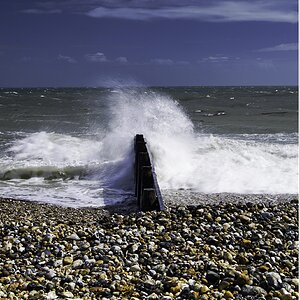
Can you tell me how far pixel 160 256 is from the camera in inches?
184

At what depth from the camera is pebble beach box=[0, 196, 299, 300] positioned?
4.00 m

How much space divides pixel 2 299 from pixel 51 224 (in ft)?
6.92

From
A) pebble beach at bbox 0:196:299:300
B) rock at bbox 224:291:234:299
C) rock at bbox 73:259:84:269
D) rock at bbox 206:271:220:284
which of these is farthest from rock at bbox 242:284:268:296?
rock at bbox 73:259:84:269

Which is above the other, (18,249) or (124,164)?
(124,164)

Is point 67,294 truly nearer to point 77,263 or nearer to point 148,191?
point 77,263

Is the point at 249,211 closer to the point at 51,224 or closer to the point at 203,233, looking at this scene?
the point at 203,233

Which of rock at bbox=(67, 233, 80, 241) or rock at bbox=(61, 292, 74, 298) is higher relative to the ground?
rock at bbox=(67, 233, 80, 241)

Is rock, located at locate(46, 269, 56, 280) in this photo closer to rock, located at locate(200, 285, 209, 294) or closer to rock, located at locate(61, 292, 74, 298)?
rock, located at locate(61, 292, 74, 298)

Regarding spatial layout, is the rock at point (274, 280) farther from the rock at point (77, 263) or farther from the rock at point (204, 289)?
the rock at point (77, 263)

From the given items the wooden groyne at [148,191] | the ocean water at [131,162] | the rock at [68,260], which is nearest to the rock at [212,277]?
the rock at [68,260]

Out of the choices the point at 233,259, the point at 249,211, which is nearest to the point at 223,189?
the point at 249,211

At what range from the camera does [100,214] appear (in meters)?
7.32

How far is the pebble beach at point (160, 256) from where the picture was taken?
4.00m

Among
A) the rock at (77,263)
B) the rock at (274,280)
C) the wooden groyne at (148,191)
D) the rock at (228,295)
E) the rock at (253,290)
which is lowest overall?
the rock at (228,295)
